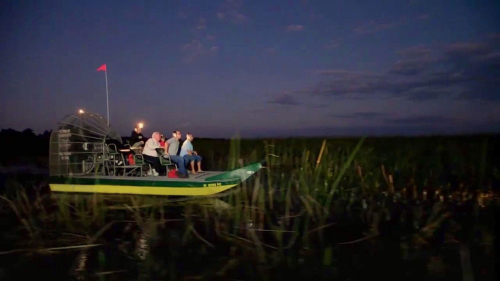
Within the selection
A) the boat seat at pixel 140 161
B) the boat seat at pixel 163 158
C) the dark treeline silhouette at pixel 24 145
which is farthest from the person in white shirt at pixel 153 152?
the dark treeline silhouette at pixel 24 145

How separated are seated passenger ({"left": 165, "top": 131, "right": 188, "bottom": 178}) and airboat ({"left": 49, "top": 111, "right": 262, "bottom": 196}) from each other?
0.20 m

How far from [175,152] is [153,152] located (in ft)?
2.00

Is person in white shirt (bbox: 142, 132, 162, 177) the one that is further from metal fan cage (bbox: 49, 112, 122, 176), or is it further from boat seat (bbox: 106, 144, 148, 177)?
metal fan cage (bbox: 49, 112, 122, 176)

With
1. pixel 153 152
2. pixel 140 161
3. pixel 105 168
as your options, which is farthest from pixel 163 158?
pixel 105 168

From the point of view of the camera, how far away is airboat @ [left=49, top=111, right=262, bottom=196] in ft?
41.9

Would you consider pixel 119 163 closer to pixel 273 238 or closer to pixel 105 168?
pixel 105 168

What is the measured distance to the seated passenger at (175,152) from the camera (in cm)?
1352

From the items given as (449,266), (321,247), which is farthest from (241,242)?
(449,266)

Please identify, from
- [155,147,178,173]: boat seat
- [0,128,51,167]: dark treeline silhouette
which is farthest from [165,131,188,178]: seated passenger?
[0,128,51,167]: dark treeline silhouette

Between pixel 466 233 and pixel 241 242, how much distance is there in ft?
14.2

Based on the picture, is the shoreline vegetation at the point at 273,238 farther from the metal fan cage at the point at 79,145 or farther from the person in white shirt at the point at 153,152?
the person in white shirt at the point at 153,152

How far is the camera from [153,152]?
45.3 feet

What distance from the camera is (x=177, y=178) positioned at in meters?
13.2

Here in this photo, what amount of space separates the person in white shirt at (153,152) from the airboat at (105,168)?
0.16 m
